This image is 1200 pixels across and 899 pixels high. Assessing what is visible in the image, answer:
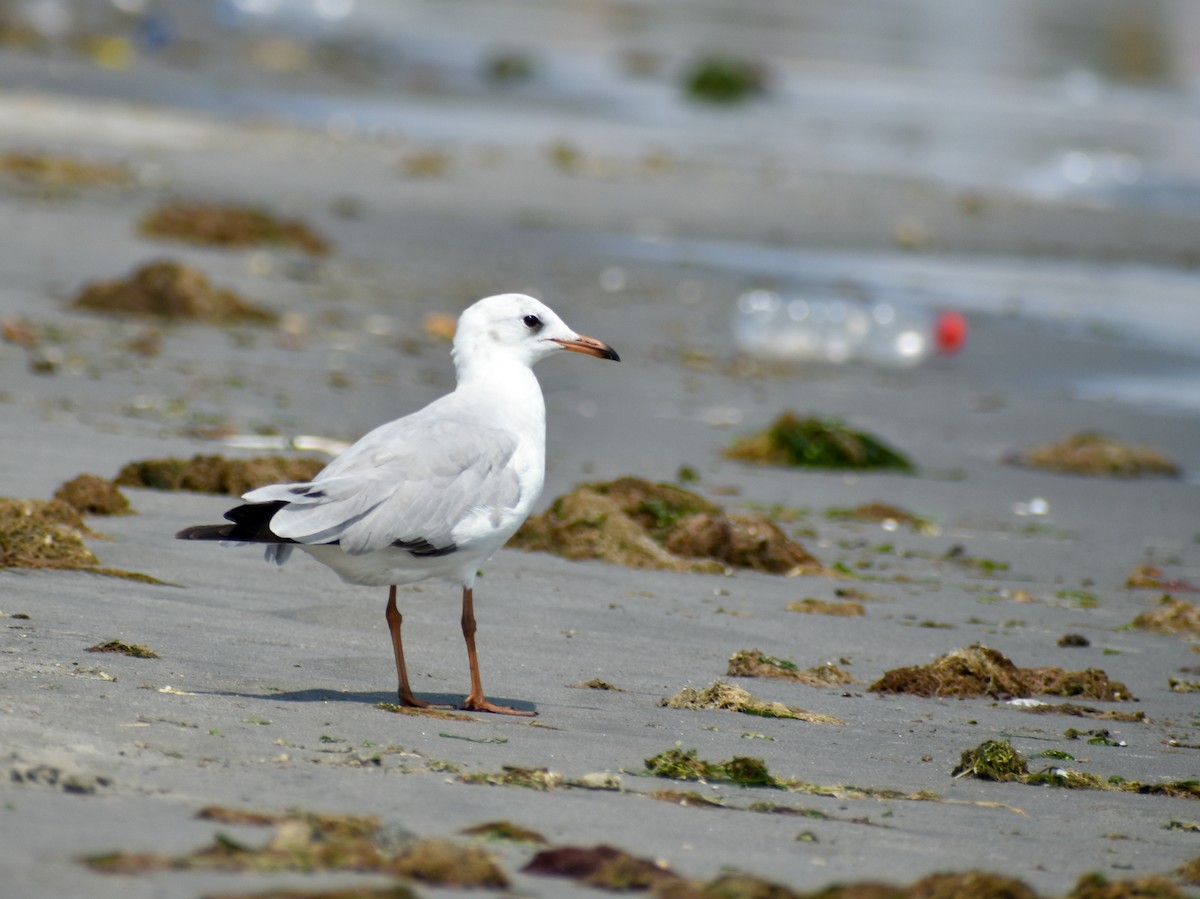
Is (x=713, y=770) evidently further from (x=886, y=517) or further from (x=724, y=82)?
(x=724, y=82)

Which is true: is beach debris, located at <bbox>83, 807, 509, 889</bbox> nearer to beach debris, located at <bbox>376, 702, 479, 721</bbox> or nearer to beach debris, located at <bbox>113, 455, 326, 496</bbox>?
beach debris, located at <bbox>376, 702, 479, 721</bbox>

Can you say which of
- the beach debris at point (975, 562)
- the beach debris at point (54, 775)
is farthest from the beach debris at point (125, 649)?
the beach debris at point (975, 562)

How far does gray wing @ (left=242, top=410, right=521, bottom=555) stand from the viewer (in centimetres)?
512

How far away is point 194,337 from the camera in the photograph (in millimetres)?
11867

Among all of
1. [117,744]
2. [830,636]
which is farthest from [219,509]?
[117,744]

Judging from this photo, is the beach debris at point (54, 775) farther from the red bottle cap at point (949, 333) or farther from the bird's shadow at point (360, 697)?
the red bottle cap at point (949, 333)

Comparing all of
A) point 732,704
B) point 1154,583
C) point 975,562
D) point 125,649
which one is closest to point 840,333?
point 975,562

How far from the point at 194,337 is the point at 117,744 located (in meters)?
7.85

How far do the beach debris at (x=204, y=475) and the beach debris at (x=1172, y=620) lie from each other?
141 inches

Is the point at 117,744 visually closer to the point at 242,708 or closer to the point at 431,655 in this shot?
the point at 242,708

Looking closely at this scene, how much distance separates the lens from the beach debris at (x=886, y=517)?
920 cm

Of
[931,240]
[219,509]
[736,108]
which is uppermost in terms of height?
[736,108]

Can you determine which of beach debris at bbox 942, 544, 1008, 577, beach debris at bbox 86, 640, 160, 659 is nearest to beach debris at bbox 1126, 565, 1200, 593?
beach debris at bbox 942, 544, 1008, 577

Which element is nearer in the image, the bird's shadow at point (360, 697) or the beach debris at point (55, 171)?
the bird's shadow at point (360, 697)
